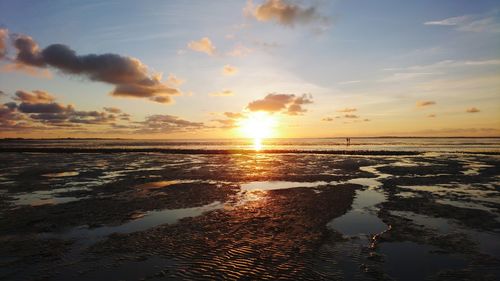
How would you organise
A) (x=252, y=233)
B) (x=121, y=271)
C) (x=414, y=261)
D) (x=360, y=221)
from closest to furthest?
(x=121, y=271) → (x=414, y=261) → (x=252, y=233) → (x=360, y=221)

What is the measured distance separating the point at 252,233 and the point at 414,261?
568 centimetres

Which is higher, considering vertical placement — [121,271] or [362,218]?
[121,271]

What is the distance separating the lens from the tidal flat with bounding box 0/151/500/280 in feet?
30.8

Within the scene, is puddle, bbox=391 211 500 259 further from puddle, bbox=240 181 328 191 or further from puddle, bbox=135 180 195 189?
puddle, bbox=135 180 195 189

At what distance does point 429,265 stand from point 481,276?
4.11 feet

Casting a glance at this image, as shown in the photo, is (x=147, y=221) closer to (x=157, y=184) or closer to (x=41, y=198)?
(x=41, y=198)

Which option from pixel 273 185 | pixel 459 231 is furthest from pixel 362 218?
pixel 273 185

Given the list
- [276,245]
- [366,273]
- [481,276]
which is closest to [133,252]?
[276,245]

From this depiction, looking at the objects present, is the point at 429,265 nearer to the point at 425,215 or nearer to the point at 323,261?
the point at 323,261

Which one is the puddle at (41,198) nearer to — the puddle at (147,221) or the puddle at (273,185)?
the puddle at (147,221)

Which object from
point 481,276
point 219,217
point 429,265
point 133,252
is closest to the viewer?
point 481,276

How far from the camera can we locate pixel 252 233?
42.5 ft

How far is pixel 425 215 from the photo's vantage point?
15.8 meters

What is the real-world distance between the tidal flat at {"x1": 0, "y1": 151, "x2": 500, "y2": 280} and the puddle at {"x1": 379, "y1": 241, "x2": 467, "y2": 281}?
0.11 ft
